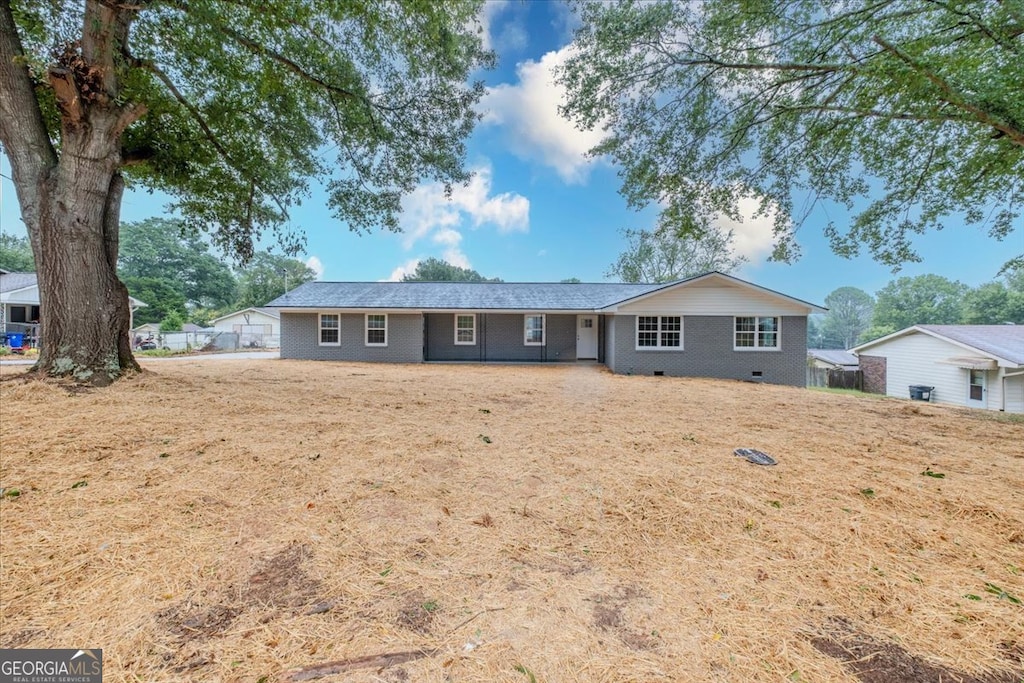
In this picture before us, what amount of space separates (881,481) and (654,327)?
1011cm

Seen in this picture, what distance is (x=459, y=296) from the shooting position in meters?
16.4

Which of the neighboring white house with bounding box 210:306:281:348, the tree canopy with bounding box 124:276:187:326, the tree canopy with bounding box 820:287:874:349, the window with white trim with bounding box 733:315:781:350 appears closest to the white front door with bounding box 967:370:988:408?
the window with white trim with bounding box 733:315:781:350

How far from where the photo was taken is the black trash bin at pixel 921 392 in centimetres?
1752

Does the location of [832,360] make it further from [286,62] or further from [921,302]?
[286,62]

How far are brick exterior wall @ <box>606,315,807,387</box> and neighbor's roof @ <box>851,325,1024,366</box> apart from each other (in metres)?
9.30

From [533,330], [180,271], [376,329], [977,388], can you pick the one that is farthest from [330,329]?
→ [180,271]

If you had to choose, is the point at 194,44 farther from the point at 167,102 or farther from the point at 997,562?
the point at 997,562

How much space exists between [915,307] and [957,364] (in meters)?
46.7

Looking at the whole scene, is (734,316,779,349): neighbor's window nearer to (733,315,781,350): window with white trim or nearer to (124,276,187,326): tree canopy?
(733,315,781,350): window with white trim

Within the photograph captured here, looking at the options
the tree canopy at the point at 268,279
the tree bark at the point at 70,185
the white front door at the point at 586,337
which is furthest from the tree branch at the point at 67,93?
the tree canopy at the point at 268,279

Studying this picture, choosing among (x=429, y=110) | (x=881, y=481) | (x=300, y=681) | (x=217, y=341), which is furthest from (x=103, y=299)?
(x=217, y=341)

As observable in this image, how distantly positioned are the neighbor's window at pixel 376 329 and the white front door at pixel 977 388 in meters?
24.6

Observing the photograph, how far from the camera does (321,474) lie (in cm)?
316

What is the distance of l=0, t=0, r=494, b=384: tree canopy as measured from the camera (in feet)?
17.1
